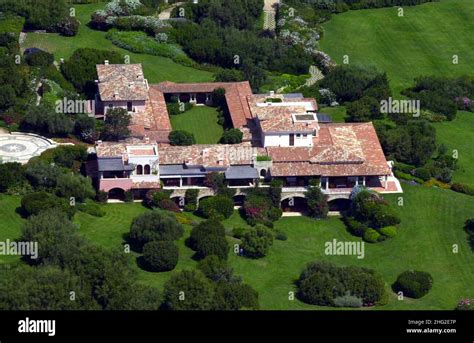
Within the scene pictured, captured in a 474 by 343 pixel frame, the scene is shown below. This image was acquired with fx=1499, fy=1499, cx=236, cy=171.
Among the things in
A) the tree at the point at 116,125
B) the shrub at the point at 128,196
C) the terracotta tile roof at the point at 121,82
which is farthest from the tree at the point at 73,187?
the terracotta tile roof at the point at 121,82

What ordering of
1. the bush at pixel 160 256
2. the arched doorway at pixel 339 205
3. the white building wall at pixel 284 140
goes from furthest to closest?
the white building wall at pixel 284 140 → the arched doorway at pixel 339 205 → the bush at pixel 160 256

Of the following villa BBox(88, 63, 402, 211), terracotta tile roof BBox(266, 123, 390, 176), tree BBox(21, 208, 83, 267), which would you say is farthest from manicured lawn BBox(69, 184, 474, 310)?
tree BBox(21, 208, 83, 267)

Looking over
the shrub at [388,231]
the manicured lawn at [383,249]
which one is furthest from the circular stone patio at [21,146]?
the shrub at [388,231]

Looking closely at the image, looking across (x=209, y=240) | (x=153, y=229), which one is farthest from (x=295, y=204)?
(x=153, y=229)

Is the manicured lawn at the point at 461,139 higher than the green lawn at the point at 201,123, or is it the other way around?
the green lawn at the point at 201,123

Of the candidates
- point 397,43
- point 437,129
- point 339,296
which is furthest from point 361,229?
point 397,43

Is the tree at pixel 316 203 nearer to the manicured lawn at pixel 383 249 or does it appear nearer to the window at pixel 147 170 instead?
the manicured lawn at pixel 383 249

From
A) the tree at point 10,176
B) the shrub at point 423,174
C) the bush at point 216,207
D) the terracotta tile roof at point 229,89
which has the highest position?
the terracotta tile roof at point 229,89

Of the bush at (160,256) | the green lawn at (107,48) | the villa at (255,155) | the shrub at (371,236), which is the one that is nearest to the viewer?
the bush at (160,256)

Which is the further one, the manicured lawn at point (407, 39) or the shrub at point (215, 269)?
the manicured lawn at point (407, 39)
